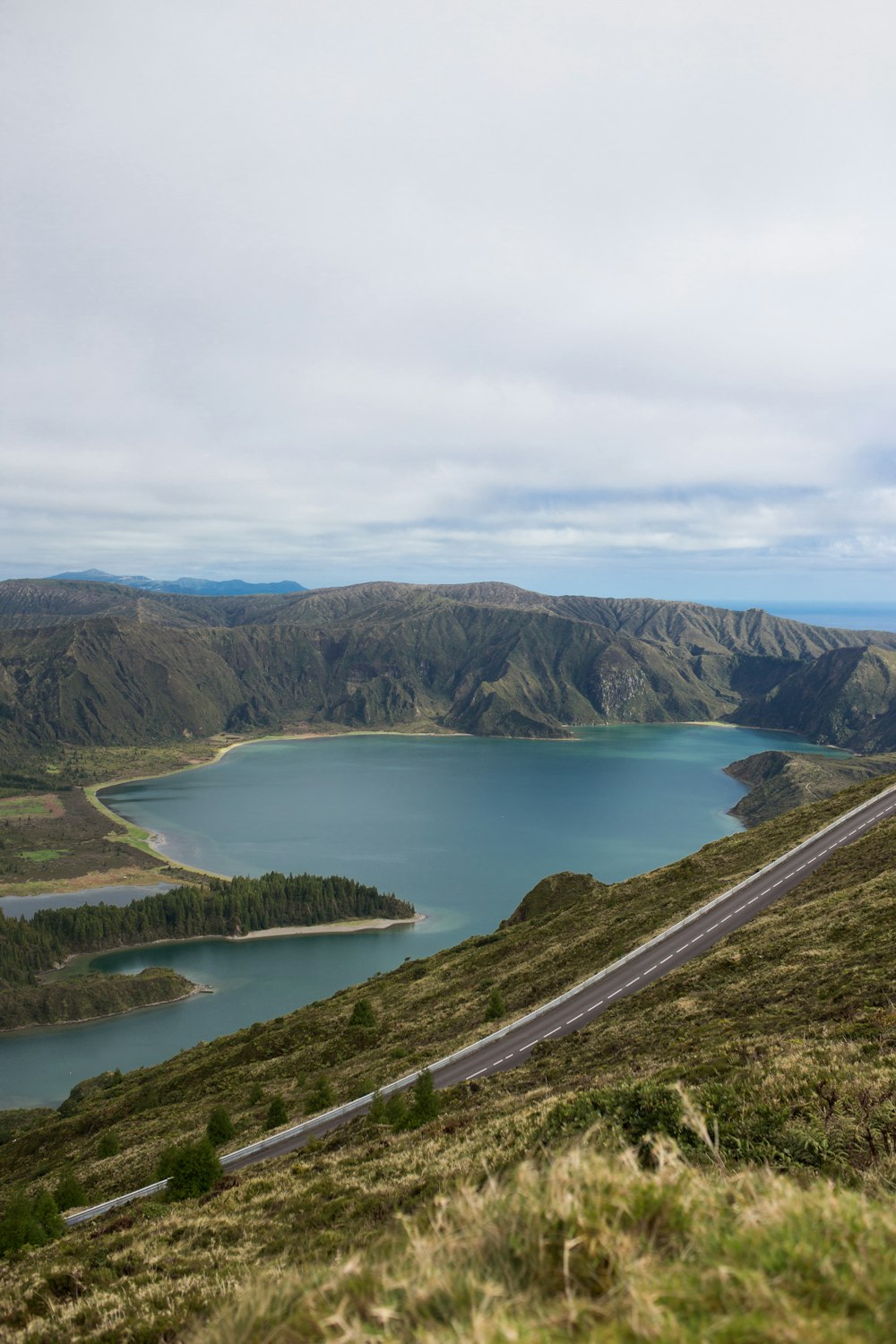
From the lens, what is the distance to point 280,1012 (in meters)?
101

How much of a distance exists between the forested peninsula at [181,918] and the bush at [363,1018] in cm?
7746

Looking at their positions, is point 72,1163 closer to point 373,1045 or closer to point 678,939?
point 373,1045

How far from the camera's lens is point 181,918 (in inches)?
5595

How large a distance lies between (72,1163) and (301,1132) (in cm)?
2036

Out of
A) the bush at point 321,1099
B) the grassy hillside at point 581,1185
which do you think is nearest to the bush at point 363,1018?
the grassy hillside at point 581,1185

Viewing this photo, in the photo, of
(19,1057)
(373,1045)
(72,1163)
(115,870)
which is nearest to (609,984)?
(373,1045)

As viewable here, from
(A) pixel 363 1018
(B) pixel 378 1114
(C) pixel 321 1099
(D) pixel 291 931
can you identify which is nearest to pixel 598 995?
(C) pixel 321 1099

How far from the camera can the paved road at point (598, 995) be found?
103 feet

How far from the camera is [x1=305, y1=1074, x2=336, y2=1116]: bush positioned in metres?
34.8

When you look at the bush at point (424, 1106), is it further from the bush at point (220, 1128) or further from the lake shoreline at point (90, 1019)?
the lake shoreline at point (90, 1019)

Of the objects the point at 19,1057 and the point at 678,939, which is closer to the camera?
the point at 678,939

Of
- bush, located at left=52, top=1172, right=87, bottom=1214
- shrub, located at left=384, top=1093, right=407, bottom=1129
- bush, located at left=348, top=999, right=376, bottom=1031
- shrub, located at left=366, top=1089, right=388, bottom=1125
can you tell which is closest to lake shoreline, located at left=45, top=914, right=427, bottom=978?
bush, located at left=348, top=999, right=376, bottom=1031

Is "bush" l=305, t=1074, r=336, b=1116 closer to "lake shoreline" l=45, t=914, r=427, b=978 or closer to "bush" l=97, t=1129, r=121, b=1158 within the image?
"bush" l=97, t=1129, r=121, b=1158

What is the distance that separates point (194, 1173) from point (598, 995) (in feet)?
82.8
